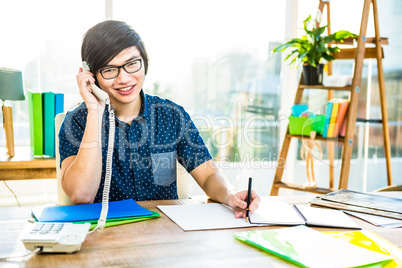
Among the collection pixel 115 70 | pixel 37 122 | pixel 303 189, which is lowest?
pixel 303 189

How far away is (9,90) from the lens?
7.10ft

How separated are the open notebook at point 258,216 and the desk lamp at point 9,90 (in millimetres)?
1335

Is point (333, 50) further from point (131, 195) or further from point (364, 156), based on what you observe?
point (131, 195)

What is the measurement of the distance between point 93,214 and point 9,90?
134cm

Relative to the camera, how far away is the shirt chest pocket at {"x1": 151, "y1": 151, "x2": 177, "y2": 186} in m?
1.62

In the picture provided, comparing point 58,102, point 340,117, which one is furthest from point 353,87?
point 58,102

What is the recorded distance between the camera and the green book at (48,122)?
2.18 m

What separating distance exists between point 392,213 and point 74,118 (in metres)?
1.11

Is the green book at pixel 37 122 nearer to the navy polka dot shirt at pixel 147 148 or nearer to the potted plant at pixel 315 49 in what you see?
the navy polka dot shirt at pixel 147 148

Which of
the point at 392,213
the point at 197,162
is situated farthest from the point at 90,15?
the point at 392,213

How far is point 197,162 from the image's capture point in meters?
1.62

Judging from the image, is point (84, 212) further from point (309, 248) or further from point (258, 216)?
point (309, 248)

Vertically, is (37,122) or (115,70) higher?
(115,70)

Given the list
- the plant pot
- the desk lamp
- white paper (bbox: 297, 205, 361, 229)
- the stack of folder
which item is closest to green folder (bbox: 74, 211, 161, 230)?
the stack of folder
